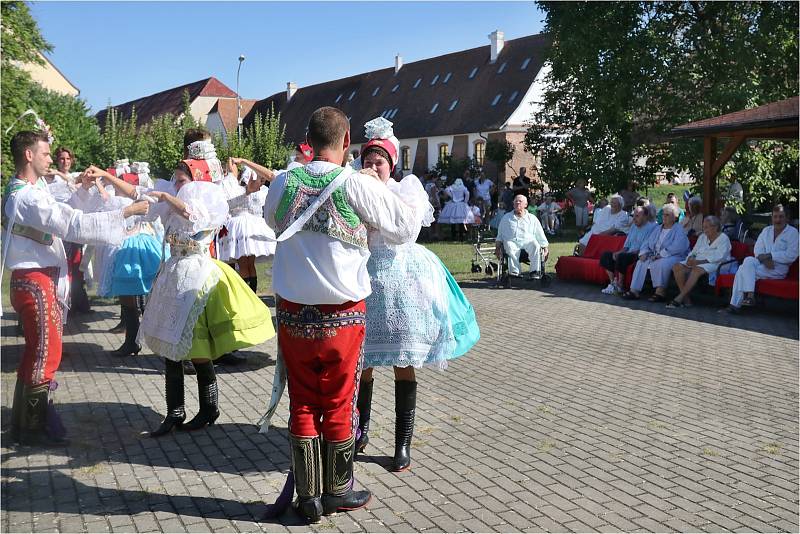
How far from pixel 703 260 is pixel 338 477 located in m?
9.09

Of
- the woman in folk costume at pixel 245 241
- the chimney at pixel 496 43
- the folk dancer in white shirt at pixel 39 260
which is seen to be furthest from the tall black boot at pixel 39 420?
the chimney at pixel 496 43

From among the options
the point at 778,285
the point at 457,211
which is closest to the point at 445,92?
the point at 457,211

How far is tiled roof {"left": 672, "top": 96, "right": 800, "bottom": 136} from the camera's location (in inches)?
525

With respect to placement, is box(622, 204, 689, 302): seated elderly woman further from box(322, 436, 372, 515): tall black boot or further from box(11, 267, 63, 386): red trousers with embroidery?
box(11, 267, 63, 386): red trousers with embroidery

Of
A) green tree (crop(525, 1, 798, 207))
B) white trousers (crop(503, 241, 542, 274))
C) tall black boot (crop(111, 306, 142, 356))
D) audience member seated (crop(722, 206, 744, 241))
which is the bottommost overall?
tall black boot (crop(111, 306, 142, 356))

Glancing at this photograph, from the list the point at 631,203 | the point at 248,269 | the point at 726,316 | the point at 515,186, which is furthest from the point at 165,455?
the point at 515,186

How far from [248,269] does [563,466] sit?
5.62m

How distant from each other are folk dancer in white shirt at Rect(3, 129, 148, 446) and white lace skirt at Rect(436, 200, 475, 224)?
702 inches

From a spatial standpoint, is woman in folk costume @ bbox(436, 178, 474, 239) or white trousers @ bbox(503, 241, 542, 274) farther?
woman in folk costume @ bbox(436, 178, 474, 239)

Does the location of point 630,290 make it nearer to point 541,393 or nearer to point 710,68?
point 541,393

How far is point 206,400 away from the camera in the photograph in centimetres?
577

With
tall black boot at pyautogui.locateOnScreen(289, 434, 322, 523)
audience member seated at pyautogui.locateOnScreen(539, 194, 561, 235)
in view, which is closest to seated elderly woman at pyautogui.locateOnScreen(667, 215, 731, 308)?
tall black boot at pyautogui.locateOnScreen(289, 434, 322, 523)

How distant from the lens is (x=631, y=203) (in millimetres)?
21281

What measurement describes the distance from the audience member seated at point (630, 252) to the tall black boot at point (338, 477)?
371 inches
